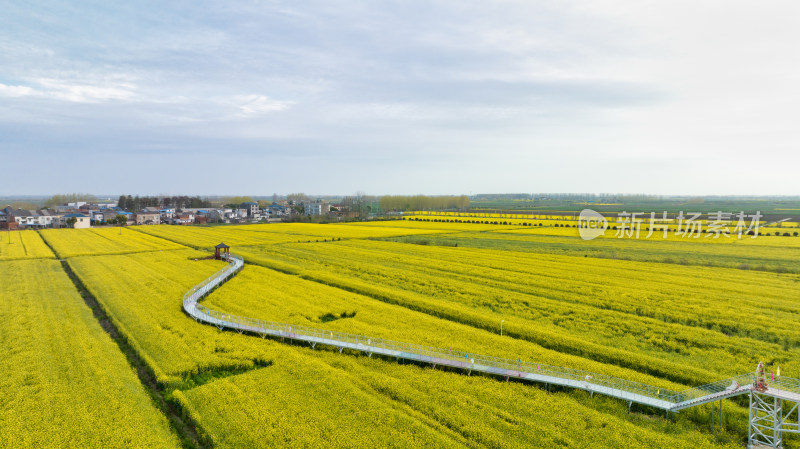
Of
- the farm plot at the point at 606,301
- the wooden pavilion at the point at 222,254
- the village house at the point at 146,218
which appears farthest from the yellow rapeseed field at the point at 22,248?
the village house at the point at 146,218

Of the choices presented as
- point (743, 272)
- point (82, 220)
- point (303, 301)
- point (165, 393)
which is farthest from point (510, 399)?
point (82, 220)

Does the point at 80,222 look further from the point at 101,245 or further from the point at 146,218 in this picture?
the point at 101,245

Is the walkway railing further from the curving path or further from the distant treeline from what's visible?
the distant treeline

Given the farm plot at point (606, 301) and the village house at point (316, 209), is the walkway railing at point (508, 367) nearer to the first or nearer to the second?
the farm plot at point (606, 301)

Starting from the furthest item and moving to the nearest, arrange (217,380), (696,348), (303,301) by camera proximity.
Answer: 1. (303,301)
2. (696,348)
3. (217,380)

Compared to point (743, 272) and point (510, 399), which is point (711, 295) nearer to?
point (743, 272)

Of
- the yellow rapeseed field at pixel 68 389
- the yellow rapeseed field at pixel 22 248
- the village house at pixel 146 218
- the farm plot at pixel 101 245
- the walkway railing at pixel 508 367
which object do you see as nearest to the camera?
the yellow rapeseed field at pixel 68 389

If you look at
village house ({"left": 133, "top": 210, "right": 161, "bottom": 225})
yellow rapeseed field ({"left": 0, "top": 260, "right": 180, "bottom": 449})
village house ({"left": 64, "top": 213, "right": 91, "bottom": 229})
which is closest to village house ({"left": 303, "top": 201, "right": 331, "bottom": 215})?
village house ({"left": 133, "top": 210, "right": 161, "bottom": 225})

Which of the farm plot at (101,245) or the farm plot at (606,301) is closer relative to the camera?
the farm plot at (606,301)
